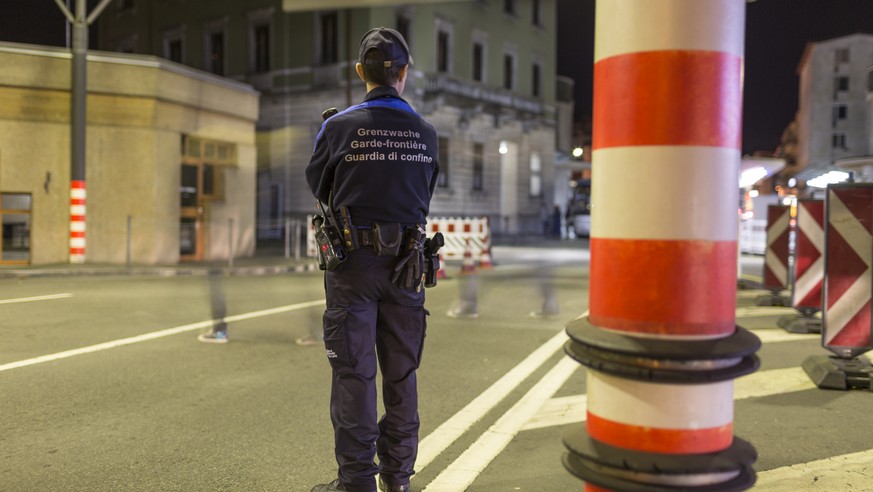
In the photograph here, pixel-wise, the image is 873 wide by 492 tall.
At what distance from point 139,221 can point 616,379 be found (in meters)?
17.8

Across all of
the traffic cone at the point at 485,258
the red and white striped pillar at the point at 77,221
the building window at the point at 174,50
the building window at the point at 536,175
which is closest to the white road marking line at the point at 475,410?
the traffic cone at the point at 485,258

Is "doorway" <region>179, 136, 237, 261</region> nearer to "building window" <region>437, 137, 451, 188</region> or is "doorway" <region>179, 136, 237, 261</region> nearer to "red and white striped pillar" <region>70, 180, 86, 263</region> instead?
"red and white striped pillar" <region>70, 180, 86, 263</region>

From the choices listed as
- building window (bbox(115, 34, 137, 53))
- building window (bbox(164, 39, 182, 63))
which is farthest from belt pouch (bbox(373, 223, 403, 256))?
building window (bbox(115, 34, 137, 53))

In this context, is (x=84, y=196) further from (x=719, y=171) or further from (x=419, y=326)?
(x=719, y=171)

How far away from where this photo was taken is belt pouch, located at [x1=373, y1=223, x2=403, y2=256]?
315 centimetres

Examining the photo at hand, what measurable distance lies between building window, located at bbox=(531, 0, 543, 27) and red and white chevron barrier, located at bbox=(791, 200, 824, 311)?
3983 cm

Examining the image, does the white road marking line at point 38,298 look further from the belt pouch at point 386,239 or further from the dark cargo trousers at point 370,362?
the belt pouch at point 386,239

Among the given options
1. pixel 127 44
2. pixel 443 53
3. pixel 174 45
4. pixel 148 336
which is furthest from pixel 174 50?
pixel 148 336

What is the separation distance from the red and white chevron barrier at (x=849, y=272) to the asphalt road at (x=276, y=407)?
1.43 feet

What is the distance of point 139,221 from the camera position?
17781 millimetres

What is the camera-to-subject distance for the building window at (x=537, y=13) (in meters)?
45.5

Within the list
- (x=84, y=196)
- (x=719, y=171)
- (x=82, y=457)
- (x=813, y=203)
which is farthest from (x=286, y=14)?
(x=719, y=171)

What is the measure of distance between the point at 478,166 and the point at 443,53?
6207mm

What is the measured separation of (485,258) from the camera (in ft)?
60.3
